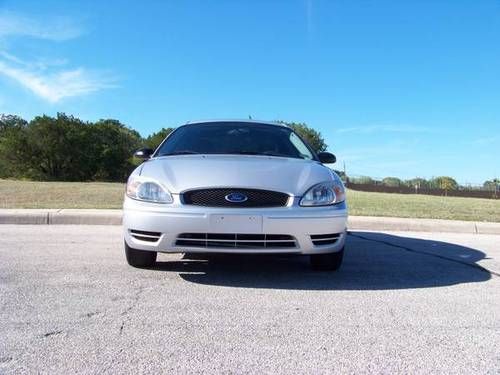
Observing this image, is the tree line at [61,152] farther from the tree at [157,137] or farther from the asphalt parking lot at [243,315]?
the asphalt parking lot at [243,315]

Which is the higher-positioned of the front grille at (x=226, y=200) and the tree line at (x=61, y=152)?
the tree line at (x=61, y=152)

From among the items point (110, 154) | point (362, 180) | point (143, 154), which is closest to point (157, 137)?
→ point (110, 154)

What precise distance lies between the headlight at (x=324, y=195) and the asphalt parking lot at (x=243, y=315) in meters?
0.69

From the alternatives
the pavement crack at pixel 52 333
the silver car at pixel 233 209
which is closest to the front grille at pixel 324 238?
the silver car at pixel 233 209

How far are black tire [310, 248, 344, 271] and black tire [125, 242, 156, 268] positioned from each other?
4.80 ft

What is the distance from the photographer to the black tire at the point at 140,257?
15.2 ft

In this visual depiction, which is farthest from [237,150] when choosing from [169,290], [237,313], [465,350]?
[465,350]

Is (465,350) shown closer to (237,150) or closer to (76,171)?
(237,150)

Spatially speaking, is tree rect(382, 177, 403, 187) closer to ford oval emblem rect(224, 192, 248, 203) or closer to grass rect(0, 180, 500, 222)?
grass rect(0, 180, 500, 222)

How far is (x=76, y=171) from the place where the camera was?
191 feet

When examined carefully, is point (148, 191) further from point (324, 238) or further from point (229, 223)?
point (324, 238)

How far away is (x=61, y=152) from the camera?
5766 centimetres

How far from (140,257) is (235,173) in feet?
3.91

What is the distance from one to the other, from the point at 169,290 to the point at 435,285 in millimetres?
2274
